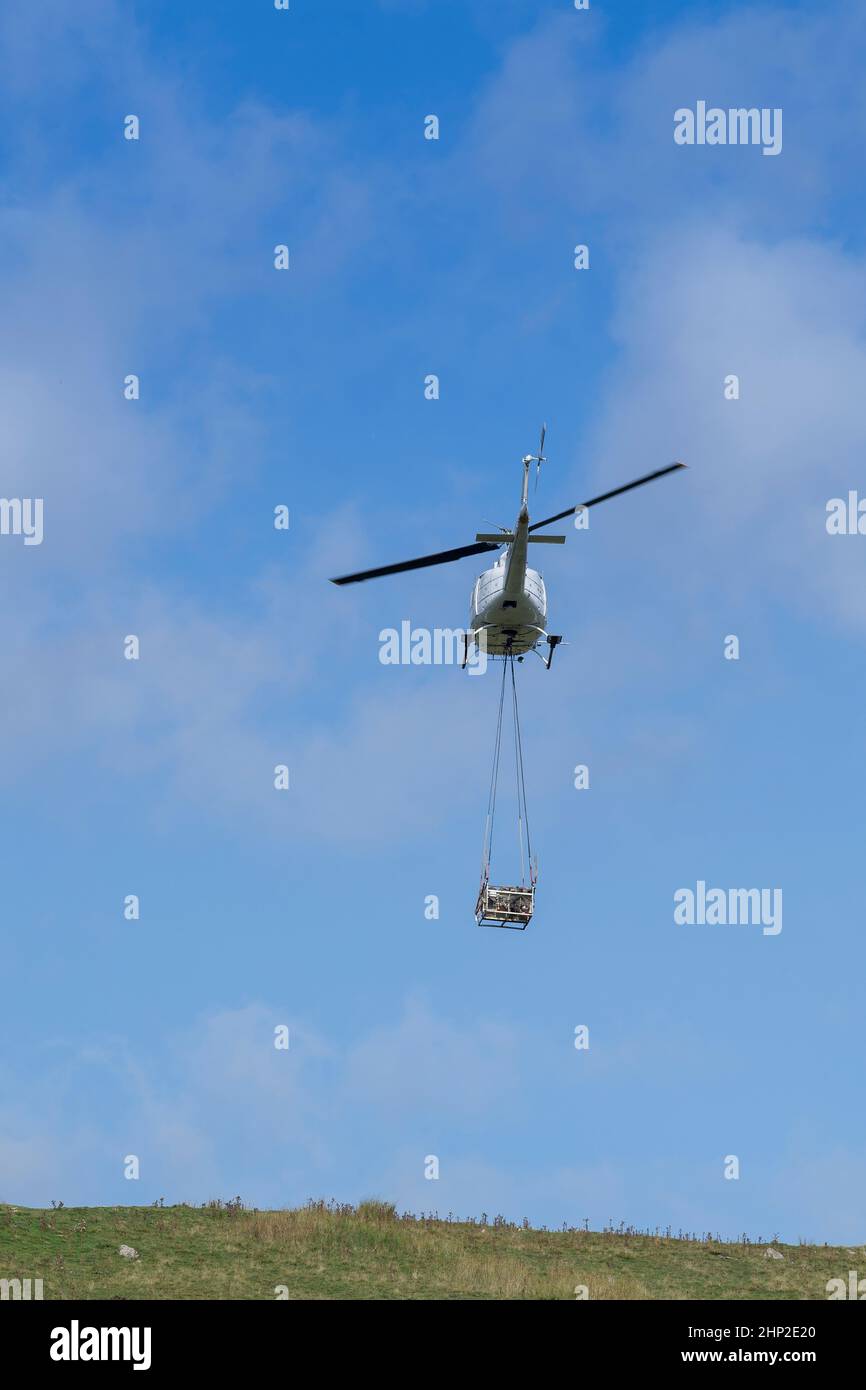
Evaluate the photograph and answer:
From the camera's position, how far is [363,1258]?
103 feet

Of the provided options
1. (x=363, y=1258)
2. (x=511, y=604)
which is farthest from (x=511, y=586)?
(x=363, y=1258)

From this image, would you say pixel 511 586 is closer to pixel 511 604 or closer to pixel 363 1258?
pixel 511 604

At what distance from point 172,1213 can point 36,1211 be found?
2922 millimetres

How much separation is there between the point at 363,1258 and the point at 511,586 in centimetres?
1402

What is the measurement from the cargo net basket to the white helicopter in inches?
195

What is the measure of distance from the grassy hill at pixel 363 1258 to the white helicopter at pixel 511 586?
1240 cm

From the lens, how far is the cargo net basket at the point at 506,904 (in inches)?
1208

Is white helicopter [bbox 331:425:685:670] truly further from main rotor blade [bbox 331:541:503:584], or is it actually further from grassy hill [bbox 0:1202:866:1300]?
grassy hill [bbox 0:1202:866:1300]

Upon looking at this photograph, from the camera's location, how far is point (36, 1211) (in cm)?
3350

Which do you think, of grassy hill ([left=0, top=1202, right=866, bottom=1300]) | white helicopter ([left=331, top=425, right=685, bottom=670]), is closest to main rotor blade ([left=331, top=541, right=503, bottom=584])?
white helicopter ([left=331, top=425, right=685, bottom=670])
